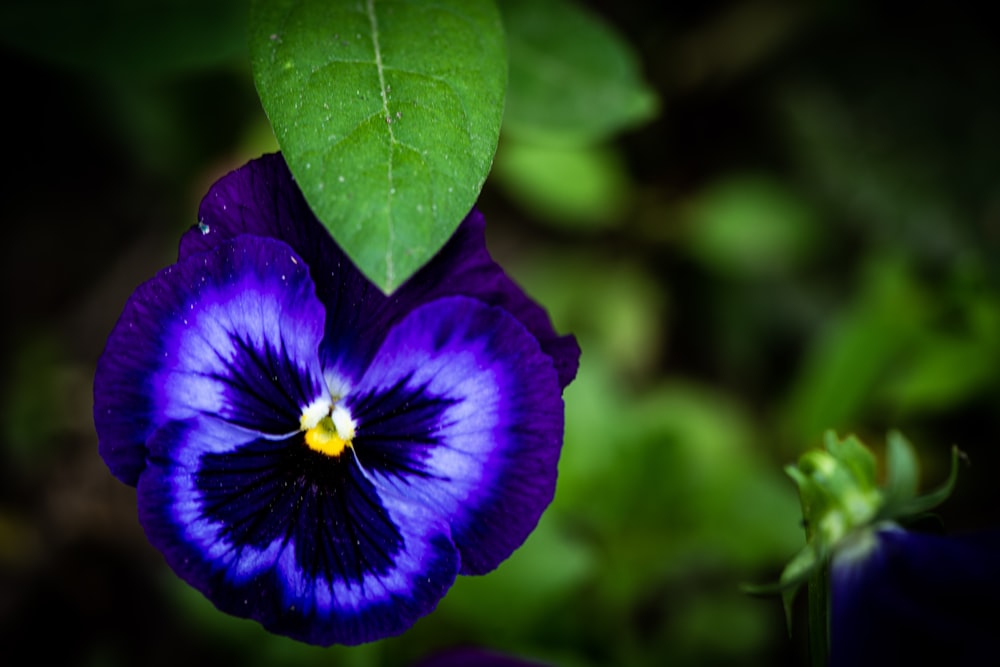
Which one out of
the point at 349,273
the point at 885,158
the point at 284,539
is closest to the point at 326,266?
the point at 349,273

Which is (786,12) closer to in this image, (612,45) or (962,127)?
(962,127)

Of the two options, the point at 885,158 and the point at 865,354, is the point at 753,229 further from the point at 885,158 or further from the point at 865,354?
the point at 865,354

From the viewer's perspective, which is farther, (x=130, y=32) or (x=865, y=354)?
(x=865, y=354)

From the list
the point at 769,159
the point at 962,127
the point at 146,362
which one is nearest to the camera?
Answer: the point at 146,362

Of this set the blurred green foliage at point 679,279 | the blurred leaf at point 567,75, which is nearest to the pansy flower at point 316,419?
the blurred leaf at point 567,75

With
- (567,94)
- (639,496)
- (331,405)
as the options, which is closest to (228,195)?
(331,405)

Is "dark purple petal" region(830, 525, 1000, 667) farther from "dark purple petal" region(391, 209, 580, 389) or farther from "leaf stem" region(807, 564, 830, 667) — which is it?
"dark purple petal" region(391, 209, 580, 389)
